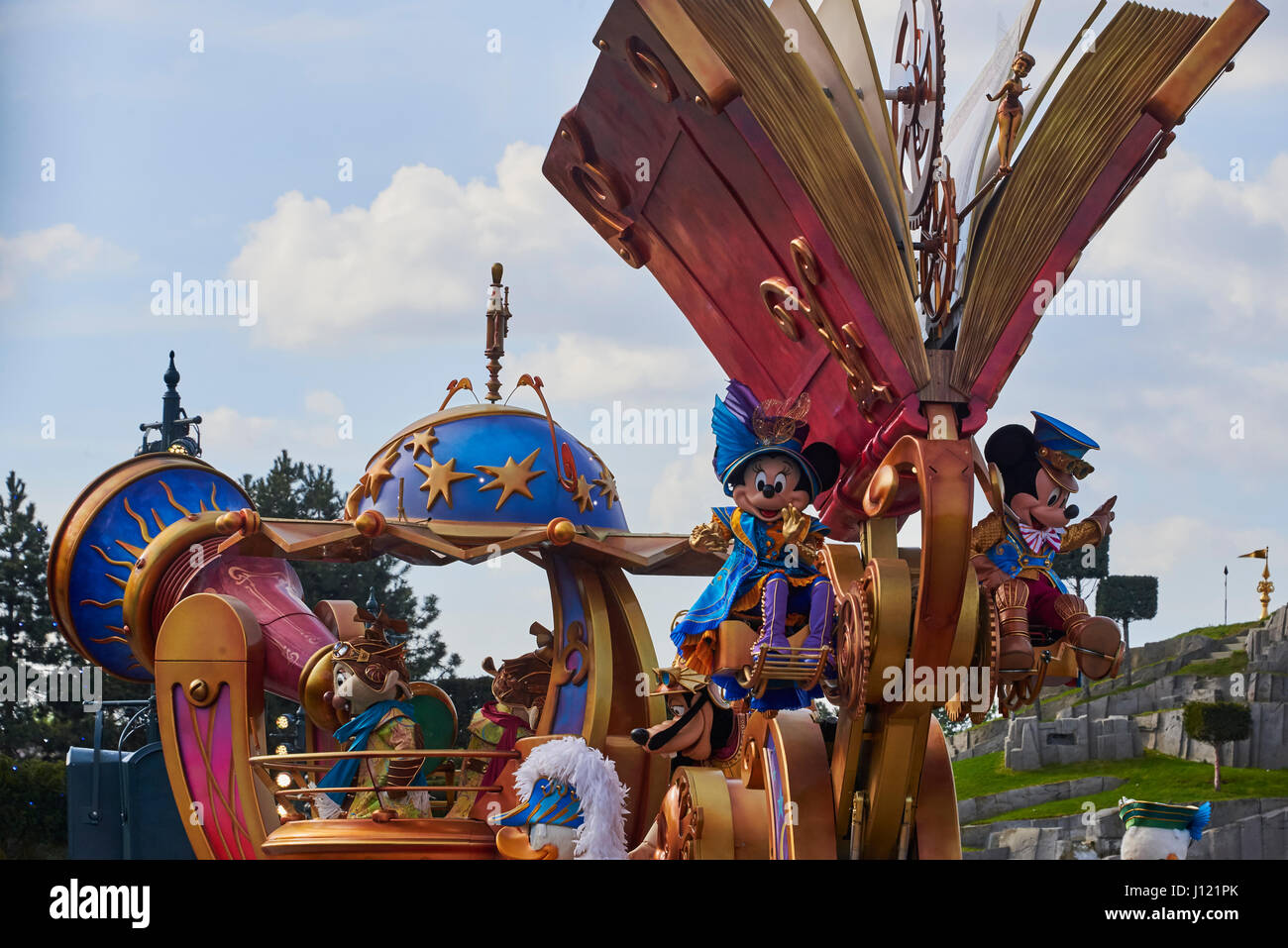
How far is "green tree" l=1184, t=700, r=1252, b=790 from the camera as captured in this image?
28.6 m

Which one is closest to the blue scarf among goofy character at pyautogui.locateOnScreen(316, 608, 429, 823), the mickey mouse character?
goofy character at pyautogui.locateOnScreen(316, 608, 429, 823)

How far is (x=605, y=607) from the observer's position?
1057 centimetres

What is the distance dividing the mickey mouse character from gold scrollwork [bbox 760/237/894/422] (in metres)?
0.79

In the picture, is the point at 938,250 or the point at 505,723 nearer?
the point at 938,250

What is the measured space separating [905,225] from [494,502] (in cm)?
460

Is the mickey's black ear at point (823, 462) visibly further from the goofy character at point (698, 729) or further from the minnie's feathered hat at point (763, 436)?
the goofy character at point (698, 729)

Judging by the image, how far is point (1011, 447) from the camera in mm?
6961

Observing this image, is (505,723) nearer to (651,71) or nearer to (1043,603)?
(1043,603)

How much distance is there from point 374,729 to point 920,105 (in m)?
5.09

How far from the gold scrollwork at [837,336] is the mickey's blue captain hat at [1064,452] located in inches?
38.9

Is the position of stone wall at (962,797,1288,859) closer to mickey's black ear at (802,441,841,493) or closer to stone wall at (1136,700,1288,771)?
stone wall at (1136,700,1288,771)

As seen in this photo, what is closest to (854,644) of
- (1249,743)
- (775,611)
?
(775,611)
